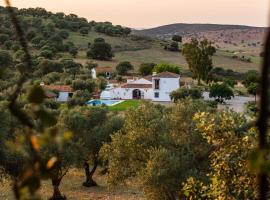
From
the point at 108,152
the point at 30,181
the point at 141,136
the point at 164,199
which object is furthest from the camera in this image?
the point at 108,152

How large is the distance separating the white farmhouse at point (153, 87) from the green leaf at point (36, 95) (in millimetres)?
77597

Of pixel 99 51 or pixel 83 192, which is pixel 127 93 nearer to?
pixel 99 51

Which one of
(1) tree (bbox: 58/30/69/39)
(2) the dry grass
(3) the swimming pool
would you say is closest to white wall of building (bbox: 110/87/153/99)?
(3) the swimming pool

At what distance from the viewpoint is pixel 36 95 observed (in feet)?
4.66

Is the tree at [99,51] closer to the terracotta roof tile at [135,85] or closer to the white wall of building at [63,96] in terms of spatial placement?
the terracotta roof tile at [135,85]

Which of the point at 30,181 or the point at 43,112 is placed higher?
the point at 43,112

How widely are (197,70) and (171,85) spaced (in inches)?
211

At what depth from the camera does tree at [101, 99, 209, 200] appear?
2181 centimetres

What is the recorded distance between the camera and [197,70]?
82812 mm

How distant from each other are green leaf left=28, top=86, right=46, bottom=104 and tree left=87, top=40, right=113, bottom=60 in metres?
112

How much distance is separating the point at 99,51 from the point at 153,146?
295 feet

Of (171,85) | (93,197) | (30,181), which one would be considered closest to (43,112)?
(30,181)

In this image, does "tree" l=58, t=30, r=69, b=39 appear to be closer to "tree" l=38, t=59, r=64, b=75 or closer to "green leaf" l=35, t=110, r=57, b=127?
"tree" l=38, t=59, r=64, b=75

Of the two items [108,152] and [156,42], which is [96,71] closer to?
[156,42]
